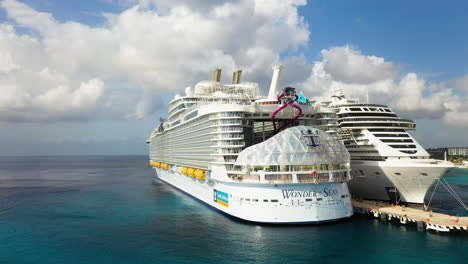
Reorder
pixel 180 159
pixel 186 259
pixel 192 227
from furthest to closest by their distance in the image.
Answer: pixel 180 159, pixel 192 227, pixel 186 259

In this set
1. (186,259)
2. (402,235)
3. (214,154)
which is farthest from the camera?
(214,154)

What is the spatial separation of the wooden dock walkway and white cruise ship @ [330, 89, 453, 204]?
5.06m

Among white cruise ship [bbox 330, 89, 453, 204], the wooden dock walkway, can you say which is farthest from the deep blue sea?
white cruise ship [bbox 330, 89, 453, 204]

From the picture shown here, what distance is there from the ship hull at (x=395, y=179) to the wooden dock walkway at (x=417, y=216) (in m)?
4.68

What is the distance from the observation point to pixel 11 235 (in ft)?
144

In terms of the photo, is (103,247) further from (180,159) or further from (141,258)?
(180,159)

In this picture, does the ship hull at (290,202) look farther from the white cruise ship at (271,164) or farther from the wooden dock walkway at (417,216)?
the wooden dock walkway at (417,216)

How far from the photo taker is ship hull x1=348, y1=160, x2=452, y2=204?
52.5 meters

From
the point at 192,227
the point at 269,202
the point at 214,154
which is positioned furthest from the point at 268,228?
the point at 214,154

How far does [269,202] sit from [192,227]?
11.4m

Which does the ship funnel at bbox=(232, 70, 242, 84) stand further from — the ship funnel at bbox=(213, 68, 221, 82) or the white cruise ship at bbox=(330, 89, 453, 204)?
the white cruise ship at bbox=(330, 89, 453, 204)

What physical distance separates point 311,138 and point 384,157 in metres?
20.0

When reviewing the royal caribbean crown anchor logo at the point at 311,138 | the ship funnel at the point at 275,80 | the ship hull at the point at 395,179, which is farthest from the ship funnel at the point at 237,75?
the royal caribbean crown anchor logo at the point at 311,138

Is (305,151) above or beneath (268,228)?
above
